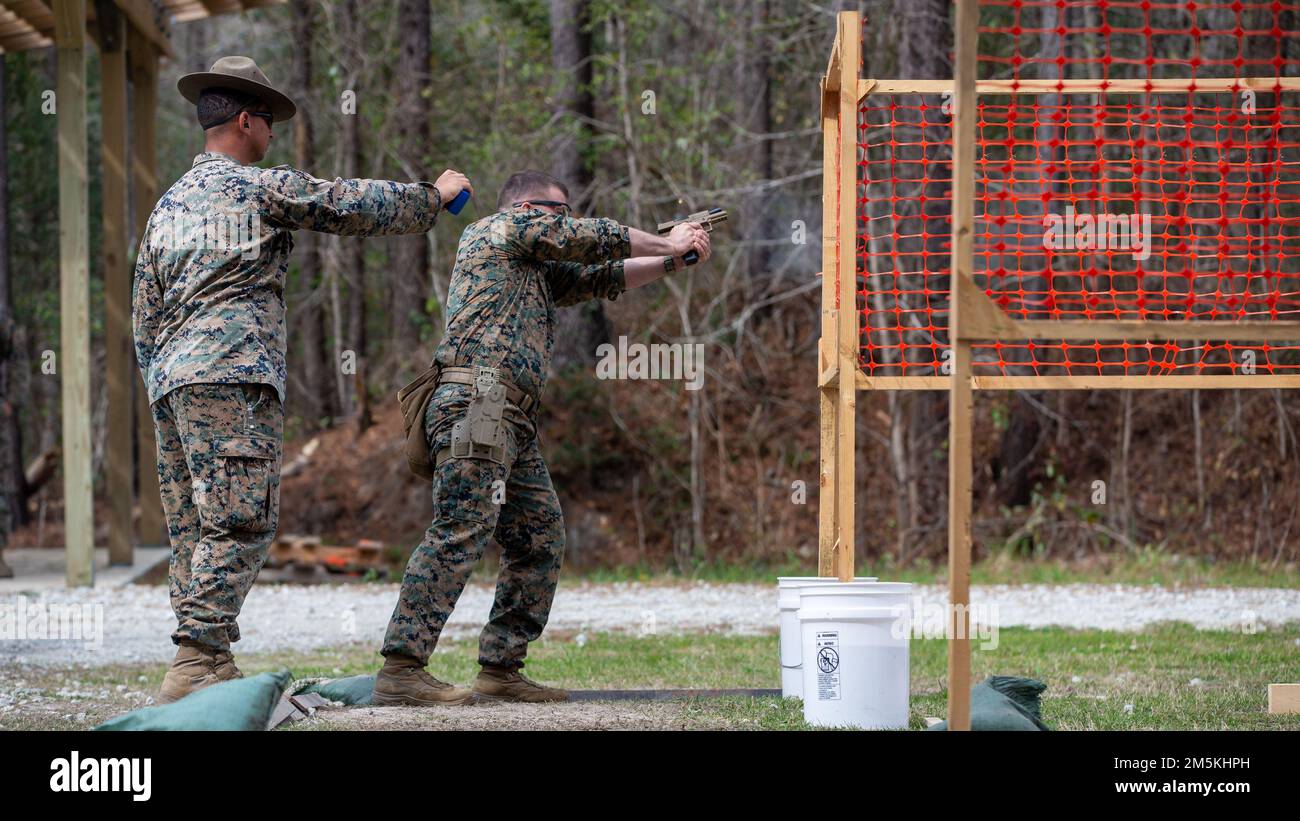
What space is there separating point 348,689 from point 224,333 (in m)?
1.70

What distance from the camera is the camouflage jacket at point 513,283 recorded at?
19.9 ft

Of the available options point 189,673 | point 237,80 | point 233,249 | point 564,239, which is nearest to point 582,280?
point 564,239

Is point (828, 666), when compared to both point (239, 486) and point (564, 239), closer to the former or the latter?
point (564, 239)

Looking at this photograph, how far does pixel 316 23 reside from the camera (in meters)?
22.8

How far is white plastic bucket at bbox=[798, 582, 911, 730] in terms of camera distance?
17.6ft

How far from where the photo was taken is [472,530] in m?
5.95

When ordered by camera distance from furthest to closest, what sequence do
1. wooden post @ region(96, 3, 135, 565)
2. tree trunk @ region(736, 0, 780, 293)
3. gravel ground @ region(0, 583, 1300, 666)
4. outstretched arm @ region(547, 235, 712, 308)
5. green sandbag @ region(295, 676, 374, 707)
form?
1. tree trunk @ region(736, 0, 780, 293)
2. wooden post @ region(96, 3, 135, 565)
3. gravel ground @ region(0, 583, 1300, 666)
4. outstretched arm @ region(547, 235, 712, 308)
5. green sandbag @ region(295, 676, 374, 707)

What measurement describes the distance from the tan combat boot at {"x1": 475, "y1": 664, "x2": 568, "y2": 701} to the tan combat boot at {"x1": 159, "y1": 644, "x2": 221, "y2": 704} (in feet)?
4.15

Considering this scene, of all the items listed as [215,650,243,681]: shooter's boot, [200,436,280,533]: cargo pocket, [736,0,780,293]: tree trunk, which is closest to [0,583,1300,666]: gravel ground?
[215,650,243,681]: shooter's boot

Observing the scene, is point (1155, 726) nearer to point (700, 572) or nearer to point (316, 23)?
point (700, 572)

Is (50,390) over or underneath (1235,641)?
over

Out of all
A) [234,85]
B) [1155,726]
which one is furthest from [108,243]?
[1155,726]

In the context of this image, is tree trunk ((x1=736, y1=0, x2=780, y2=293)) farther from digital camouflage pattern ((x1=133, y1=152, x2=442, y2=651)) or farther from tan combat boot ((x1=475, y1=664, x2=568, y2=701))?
digital camouflage pattern ((x1=133, y1=152, x2=442, y2=651))

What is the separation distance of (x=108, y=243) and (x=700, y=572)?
21.2ft
